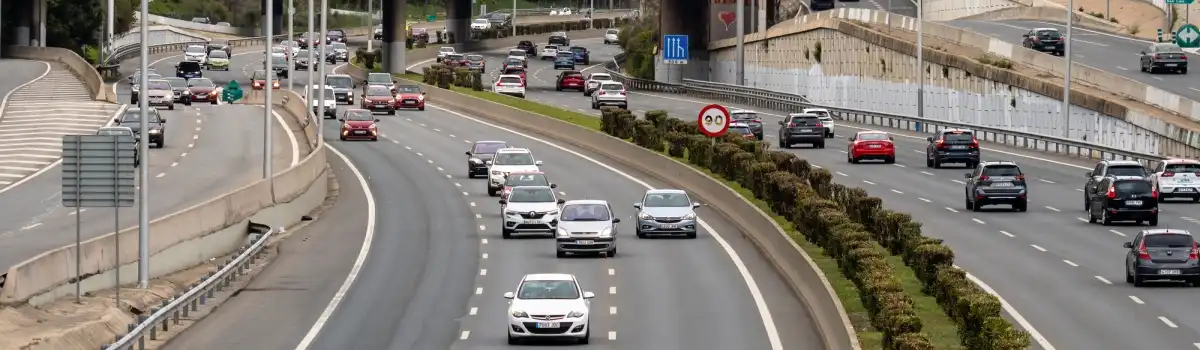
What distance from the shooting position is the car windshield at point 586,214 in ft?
154

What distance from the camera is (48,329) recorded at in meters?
30.7

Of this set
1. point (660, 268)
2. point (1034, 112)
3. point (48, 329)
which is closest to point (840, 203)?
point (660, 268)

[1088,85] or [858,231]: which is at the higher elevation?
[1088,85]

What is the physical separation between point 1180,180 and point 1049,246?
1207cm

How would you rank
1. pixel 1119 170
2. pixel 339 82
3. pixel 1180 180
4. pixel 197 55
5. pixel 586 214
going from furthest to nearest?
pixel 197 55 < pixel 339 82 < pixel 1180 180 < pixel 1119 170 < pixel 586 214

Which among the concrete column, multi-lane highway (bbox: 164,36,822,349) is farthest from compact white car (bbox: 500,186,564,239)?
the concrete column

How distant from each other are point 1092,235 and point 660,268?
486 inches

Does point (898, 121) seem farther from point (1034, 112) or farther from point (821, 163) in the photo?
point (821, 163)

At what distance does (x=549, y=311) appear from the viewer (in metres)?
32.6

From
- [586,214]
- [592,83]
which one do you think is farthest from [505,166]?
[592,83]

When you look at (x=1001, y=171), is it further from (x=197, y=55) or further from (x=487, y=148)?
(x=197, y=55)

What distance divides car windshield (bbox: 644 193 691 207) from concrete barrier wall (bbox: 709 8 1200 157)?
28.5 m

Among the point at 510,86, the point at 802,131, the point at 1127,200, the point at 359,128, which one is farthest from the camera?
the point at 510,86

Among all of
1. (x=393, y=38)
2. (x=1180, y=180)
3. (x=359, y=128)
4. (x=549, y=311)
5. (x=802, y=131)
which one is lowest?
(x=549, y=311)
